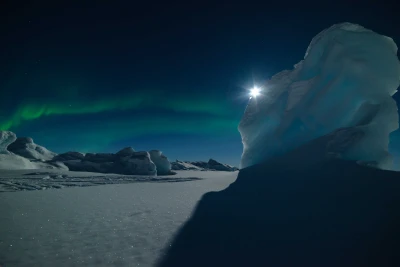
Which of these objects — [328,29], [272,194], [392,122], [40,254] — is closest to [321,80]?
[328,29]

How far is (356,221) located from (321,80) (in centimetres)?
1004

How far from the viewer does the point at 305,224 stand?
429cm

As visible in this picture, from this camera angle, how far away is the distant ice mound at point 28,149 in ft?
115

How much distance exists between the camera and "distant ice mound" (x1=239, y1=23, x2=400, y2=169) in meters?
9.55

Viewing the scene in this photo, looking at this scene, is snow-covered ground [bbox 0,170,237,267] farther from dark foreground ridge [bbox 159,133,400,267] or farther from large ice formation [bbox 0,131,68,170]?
large ice formation [bbox 0,131,68,170]

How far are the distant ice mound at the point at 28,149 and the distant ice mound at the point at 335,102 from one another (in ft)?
129

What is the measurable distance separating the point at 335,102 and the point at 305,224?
32.3 ft

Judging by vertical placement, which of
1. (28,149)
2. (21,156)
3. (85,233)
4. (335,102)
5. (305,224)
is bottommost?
(21,156)

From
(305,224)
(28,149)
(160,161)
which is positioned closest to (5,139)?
(28,149)

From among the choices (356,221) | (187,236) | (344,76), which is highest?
(344,76)

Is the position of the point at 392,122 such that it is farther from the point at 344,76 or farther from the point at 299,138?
the point at 299,138

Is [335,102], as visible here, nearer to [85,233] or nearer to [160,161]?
[85,233]

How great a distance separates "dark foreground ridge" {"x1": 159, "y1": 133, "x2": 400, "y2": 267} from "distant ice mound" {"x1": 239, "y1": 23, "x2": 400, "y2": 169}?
263cm

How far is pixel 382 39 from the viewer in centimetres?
1025
